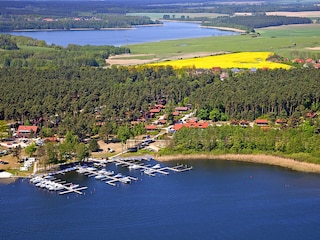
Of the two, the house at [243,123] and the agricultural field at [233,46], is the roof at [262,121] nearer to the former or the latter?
the house at [243,123]

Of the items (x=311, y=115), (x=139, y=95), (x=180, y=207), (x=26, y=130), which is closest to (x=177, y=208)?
(x=180, y=207)

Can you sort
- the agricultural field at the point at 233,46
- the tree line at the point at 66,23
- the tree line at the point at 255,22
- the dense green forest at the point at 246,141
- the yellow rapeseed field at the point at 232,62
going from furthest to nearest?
the tree line at the point at 66,23 < the tree line at the point at 255,22 < the agricultural field at the point at 233,46 < the yellow rapeseed field at the point at 232,62 < the dense green forest at the point at 246,141

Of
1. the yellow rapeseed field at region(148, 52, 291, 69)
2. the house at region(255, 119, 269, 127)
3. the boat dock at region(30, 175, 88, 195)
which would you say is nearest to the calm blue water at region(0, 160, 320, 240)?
the boat dock at region(30, 175, 88, 195)

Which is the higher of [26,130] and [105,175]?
[26,130]

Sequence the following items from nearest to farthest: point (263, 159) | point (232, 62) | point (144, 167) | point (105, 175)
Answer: point (105, 175) → point (144, 167) → point (263, 159) → point (232, 62)

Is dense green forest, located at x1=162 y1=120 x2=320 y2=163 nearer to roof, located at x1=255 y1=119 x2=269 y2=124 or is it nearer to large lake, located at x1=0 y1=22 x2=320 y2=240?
large lake, located at x1=0 y1=22 x2=320 y2=240

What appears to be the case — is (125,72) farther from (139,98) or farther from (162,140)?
(162,140)

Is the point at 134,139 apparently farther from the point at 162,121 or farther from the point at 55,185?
the point at 55,185

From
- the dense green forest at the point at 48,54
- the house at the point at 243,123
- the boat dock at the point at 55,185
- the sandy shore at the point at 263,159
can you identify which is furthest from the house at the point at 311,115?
the dense green forest at the point at 48,54
